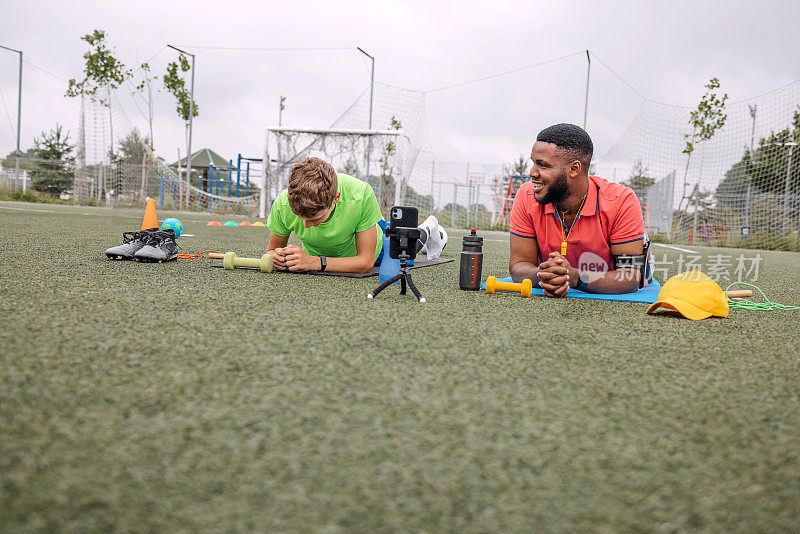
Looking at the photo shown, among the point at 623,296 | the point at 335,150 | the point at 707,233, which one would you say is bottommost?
the point at 623,296

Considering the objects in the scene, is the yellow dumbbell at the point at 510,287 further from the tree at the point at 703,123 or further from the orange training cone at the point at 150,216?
the tree at the point at 703,123

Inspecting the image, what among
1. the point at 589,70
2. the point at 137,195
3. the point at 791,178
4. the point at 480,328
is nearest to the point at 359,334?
the point at 480,328

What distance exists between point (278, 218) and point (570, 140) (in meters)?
1.81

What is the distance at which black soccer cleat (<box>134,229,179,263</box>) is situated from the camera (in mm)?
3729

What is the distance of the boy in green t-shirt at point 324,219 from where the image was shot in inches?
125

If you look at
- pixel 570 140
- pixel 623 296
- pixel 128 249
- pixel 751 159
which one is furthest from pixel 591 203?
pixel 751 159

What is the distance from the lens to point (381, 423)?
1.16 meters

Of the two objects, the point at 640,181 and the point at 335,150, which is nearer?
the point at 335,150

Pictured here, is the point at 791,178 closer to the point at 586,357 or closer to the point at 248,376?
the point at 586,357

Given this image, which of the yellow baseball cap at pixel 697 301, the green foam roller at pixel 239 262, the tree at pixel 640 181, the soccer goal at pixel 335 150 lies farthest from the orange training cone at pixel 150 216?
the tree at pixel 640 181

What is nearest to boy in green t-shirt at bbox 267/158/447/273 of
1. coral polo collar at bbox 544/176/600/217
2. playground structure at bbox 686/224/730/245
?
coral polo collar at bbox 544/176/600/217

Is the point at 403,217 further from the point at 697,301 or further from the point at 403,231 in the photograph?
the point at 697,301

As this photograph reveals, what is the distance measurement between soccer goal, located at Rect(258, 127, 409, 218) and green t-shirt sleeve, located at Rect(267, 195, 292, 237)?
30.4 ft

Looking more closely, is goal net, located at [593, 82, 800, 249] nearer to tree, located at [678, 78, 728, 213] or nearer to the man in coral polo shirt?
tree, located at [678, 78, 728, 213]
